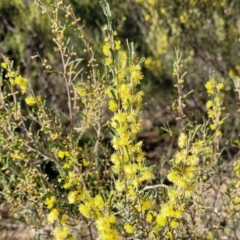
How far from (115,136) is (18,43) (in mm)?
3381

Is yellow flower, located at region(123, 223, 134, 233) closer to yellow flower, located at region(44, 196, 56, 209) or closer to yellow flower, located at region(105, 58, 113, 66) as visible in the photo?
yellow flower, located at region(44, 196, 56, 209)

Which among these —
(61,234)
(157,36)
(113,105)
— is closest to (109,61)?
(113,105)

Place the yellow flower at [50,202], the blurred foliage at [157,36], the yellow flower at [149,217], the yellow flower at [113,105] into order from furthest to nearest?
the blurred foliage at [157,36] < the yellow flower at [50,202] < the yellow flower at [149,217] < the yellow flower at [113,105]

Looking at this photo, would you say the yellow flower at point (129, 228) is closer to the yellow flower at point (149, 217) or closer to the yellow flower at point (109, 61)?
the yellow flower at point (149, 217)

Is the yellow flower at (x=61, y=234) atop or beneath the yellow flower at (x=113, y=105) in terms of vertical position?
beneath

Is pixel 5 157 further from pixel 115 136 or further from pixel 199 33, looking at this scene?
pixel 199 33

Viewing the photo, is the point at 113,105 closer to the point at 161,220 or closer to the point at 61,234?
the point at 161,220

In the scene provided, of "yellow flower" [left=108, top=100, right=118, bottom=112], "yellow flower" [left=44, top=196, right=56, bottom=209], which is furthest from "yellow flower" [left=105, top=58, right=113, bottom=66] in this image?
"yellow flower" [left=44, top=196, right=56, bottom=209]

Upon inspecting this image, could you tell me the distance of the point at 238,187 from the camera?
2363 millimetres

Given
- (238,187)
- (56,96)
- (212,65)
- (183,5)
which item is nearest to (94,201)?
(238,187)

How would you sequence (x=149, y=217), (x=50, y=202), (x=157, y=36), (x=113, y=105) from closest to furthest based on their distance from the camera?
(x=113, y=105)
(x=149, y=217)
(x=50, y=202)
(x=157, y=36)

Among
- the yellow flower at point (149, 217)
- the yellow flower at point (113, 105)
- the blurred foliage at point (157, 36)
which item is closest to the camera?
the yellow flower at point (113, 105)

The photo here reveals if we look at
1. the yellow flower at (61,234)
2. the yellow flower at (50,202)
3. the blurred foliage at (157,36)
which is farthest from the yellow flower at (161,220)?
the blurred foliage at (157,36)

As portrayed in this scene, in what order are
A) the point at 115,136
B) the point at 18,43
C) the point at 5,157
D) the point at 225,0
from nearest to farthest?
the point at 115,136 < the point at 5,157 < the point at 225,0 < the point at 18,43
